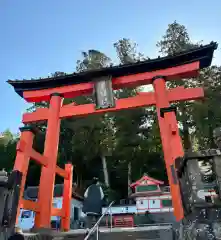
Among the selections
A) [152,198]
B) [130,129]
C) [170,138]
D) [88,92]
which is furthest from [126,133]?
[170,138]

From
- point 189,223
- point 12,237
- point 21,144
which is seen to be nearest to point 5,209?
point 12,237

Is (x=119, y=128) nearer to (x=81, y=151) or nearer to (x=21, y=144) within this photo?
(x=81, y=151)

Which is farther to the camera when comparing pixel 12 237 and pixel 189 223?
pixel 12 237

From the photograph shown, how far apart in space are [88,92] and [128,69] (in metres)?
1.71

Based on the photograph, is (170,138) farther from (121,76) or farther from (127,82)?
(121,76)

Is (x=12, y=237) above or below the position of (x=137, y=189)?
below

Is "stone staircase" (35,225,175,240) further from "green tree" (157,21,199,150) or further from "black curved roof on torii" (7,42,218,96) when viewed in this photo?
"green tree" (157,21,199,150)

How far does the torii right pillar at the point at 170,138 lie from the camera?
258 inches

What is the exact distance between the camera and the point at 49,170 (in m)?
7.92

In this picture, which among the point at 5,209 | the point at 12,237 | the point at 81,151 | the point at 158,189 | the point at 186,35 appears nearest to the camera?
the point at 12,237

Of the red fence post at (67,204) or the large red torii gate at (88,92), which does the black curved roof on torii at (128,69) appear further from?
the red fence post at (67,204)

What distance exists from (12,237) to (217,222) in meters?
3.56

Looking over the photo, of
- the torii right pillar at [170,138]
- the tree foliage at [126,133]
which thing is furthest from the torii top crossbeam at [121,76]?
the tree foliage at [126,133]

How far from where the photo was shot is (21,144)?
23.5 ft
